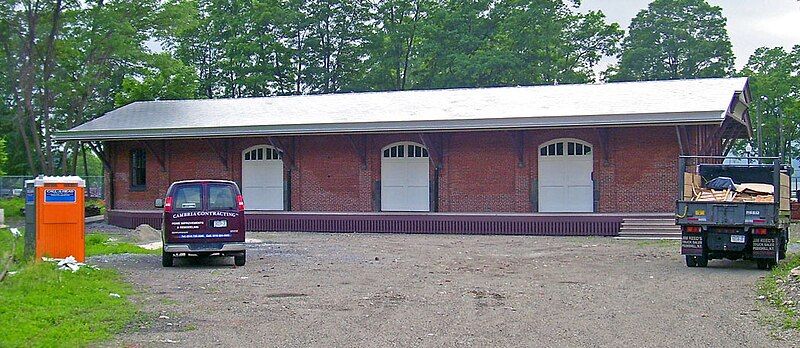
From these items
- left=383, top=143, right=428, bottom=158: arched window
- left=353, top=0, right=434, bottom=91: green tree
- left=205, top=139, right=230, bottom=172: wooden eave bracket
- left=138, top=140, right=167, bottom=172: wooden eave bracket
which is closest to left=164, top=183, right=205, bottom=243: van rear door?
left=383, top=143, right=428, bottom=158: arched window

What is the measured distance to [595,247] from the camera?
22.1 metres

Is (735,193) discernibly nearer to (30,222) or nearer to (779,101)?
(30,222)

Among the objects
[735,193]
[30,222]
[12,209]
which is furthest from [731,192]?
[12,209]

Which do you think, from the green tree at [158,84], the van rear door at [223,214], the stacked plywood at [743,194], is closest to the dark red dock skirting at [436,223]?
the stacked plywood at [743,194]

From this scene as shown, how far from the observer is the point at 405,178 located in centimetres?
2948

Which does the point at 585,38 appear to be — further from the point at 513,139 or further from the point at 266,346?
the point at 266,346

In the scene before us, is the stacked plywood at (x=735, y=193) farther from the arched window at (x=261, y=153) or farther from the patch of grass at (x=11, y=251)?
the arched window at (x=261, y=153)

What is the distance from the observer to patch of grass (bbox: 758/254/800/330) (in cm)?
1047

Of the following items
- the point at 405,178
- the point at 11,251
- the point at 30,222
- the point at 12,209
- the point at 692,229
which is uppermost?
the point at 405,178

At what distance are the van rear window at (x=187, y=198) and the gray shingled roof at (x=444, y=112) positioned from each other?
37.5 ft

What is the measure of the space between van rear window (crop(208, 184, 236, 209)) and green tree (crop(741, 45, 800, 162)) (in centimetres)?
4029

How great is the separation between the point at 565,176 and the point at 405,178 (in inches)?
200

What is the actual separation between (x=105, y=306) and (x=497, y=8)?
143 ft

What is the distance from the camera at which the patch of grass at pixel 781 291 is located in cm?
1047
